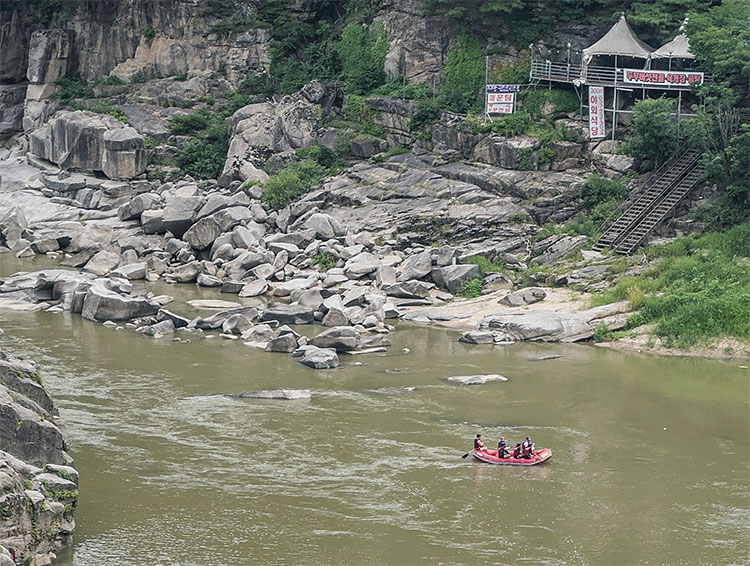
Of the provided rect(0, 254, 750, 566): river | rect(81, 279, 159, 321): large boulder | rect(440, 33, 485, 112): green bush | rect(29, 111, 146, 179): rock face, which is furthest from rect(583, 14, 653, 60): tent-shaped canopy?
rect(29, 111, 146, 179): rock face

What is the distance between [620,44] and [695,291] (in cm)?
1688

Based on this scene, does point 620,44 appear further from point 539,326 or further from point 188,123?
point 188,123

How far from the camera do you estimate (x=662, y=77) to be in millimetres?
50781

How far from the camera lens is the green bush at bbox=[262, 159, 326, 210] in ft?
183

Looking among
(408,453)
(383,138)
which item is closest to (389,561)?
(408,453)

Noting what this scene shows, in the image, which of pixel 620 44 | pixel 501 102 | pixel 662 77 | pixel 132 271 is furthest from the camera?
pixel 501 102

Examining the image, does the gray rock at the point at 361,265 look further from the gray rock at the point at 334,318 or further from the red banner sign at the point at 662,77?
the red banner sign at the point at 662,77

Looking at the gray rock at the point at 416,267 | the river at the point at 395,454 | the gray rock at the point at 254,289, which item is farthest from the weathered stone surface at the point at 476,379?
the gray rock at the point at 254,289

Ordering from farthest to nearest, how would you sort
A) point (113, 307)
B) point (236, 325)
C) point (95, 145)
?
point (95, 145), point (113, 307), point (236, 325)

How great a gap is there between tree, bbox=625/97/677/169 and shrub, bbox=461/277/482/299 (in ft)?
30.2

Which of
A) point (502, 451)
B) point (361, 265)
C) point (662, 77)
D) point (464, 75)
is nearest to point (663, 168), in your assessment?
point (662, 77)

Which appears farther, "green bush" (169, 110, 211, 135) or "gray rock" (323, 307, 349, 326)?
"green bush" (169, 110, 211, 135)

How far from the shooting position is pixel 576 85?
5353cm

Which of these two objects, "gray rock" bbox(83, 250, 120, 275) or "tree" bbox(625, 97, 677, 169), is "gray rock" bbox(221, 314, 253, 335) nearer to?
"gray rock" bbox(83, 250, 120, 275)
